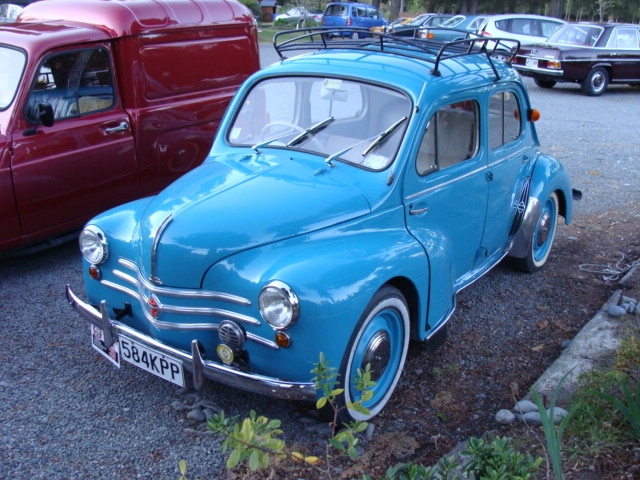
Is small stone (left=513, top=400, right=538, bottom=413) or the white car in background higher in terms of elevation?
the white car in background

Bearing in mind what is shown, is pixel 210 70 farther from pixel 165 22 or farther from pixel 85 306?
pixel 85 306

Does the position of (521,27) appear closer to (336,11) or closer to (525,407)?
(336,11)

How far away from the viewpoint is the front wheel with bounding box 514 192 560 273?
5.25m

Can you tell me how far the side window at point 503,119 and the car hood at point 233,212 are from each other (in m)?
1.45

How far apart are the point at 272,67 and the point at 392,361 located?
2132 millimetres

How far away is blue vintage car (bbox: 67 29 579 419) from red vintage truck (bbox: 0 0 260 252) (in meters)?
1.55

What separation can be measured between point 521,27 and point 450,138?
15622 mm

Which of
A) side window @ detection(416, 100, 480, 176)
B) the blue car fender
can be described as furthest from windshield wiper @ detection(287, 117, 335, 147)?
the blue car fender

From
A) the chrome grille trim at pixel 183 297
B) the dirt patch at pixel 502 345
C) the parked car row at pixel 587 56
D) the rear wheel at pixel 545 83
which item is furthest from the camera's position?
the rear wheel at pixel 545 83

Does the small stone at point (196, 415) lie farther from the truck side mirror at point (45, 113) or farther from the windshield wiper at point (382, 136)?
the truck side mirror at point (45, 113)

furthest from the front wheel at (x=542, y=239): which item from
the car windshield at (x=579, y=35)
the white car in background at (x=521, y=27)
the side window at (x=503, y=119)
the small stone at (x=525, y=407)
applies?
the white car in background at (x=521, y=27)

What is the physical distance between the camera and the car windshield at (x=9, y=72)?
4.99 meters

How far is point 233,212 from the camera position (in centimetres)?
327

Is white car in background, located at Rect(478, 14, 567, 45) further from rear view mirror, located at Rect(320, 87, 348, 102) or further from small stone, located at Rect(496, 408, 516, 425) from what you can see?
small stone, located at Rect(496, 408, 516, 425)
